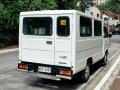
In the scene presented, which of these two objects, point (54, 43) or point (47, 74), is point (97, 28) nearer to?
point (54, 43)

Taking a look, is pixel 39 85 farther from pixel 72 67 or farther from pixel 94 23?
pixel 94 23

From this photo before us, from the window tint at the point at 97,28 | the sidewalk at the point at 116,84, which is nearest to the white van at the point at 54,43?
the sidewalk at the point at 116,84

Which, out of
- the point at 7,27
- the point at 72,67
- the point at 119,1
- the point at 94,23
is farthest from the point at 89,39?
the point at 119,1

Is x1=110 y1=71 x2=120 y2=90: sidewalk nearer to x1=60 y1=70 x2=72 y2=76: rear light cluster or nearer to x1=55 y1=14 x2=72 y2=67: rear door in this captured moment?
x1=60 y1=70 x2=72 y2=76: rear light cluster

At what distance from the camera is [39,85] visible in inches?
377

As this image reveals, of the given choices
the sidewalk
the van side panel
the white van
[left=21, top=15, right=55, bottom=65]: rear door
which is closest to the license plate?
the white van

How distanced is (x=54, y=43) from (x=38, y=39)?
23.5 inches

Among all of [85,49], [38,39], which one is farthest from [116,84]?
[38,39]

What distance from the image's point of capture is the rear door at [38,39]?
9.12 metres

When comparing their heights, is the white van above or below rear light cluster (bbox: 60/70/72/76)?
above

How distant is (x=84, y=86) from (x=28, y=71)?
1.88m

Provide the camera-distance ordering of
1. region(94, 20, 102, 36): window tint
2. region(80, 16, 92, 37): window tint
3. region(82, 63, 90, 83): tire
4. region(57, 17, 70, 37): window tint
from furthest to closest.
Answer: region(94, 20, 102, 36): window tint
region(82, 63, 90, 83): tire
region(80, 16, 92, 37): window tint
region(57, 17, 70, 37): window tint

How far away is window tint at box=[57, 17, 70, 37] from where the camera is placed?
8844mm

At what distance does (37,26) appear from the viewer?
9.47 metres
